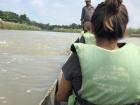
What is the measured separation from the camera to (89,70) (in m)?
2.80

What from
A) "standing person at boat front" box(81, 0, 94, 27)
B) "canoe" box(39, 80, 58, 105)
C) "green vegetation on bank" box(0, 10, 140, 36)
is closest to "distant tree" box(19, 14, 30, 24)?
"green vegetation on bank" box(0, 10, 140, 36)

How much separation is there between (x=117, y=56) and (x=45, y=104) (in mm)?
2982

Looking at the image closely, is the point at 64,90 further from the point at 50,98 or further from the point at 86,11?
the point at 86,11

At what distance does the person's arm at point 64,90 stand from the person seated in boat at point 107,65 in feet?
0.21

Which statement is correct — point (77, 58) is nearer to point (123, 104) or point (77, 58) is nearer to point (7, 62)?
point (123, 104)

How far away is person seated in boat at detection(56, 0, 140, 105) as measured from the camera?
2.78m

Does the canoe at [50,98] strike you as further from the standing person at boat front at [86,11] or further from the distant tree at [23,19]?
the distant tree at [23,19]

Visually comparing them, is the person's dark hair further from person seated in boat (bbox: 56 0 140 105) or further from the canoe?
the canoe

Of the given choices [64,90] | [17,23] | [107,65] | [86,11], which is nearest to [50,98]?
[64,90]

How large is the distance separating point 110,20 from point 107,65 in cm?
29

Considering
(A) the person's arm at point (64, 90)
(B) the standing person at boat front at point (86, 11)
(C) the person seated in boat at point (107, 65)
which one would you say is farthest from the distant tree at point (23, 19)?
(C) the person seated in boat at point (107, 65)

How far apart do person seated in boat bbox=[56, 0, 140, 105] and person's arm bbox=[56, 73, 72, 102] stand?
0.21ft

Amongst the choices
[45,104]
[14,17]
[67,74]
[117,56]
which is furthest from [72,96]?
[14,17]

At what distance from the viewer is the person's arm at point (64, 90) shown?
2.91 m
